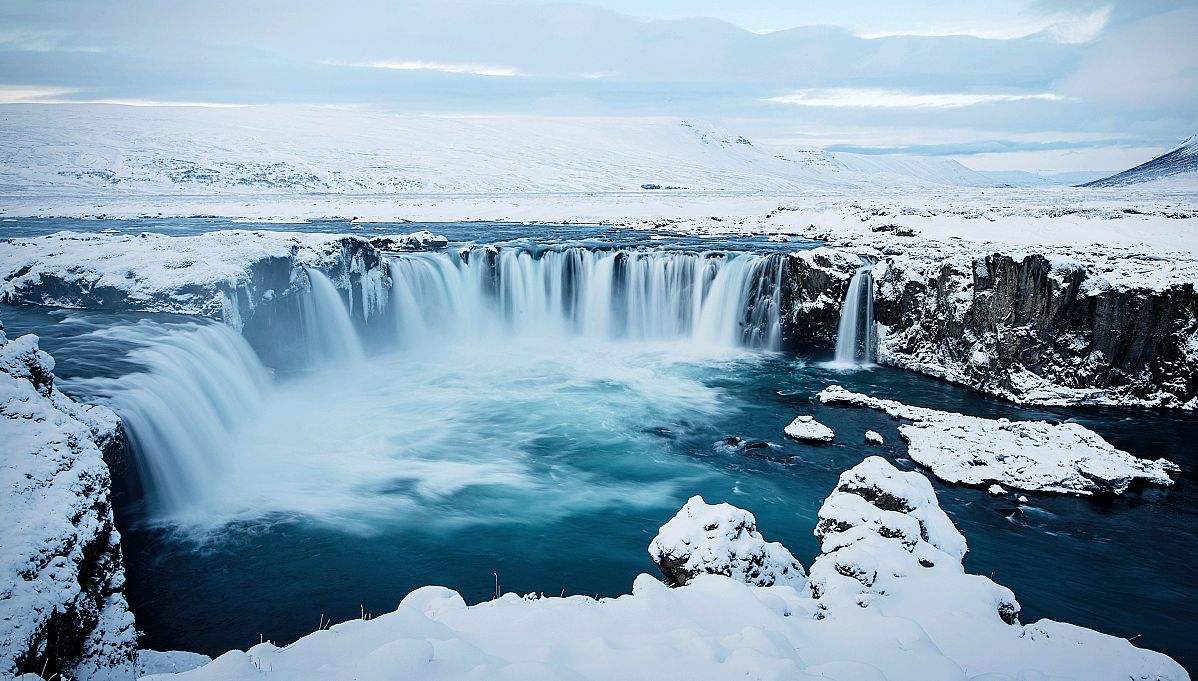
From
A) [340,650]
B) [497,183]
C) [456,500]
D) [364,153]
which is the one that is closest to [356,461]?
[456,500]

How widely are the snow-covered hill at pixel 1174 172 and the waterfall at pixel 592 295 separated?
11713cm

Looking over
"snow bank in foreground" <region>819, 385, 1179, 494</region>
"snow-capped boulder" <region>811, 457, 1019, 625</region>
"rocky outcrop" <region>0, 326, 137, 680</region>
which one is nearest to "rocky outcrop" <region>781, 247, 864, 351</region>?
"snow bank in foreground" <region>819, 385, 1179, 494</region>

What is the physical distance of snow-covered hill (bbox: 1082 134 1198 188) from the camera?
119 metres

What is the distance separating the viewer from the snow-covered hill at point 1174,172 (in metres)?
119

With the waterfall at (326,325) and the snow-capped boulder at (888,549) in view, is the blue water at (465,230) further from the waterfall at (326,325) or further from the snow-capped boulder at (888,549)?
the snow-capped boulder at (888,549)

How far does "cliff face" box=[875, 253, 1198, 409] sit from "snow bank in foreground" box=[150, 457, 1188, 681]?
45.0ft

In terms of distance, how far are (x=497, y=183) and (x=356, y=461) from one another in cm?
9484

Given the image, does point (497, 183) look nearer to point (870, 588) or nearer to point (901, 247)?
point (901, 247)

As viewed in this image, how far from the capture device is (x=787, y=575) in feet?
Result: 23.7

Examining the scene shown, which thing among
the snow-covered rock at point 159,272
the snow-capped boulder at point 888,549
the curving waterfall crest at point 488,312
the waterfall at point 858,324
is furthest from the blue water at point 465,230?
the snow-capped boulder at point 888,549

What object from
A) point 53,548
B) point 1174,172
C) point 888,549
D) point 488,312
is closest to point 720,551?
point 888,549

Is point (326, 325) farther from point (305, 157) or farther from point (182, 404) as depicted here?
point (305, 157)

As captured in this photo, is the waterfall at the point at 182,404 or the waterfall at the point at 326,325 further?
the waterfall at the point at 326,325

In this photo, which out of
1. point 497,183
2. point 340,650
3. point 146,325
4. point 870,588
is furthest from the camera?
point 497,183
